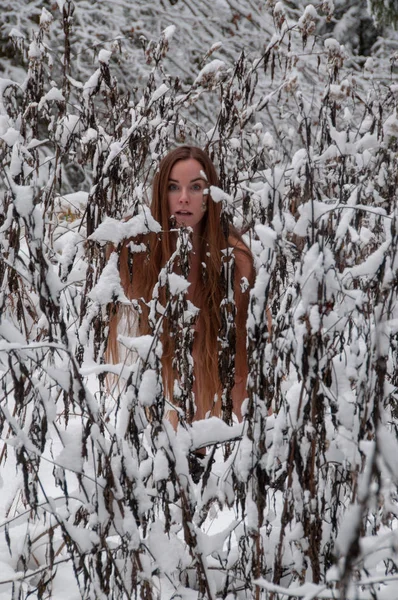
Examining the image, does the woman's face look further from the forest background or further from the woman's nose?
the forest background

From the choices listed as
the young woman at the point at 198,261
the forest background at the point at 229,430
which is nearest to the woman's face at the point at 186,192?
the young woman at the point at 198,261

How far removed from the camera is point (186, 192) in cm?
262

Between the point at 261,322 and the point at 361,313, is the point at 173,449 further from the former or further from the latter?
the point at 361,313

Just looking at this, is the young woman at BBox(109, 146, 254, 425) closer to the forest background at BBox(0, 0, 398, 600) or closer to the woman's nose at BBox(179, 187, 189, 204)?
the woman's nose at BBox(179, 187, 189, 204)

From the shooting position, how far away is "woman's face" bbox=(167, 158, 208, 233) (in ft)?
8.54

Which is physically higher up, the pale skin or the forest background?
the pale skin

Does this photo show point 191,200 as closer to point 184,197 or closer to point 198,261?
point 184,197

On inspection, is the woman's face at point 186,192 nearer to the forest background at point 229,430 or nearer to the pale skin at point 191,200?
the pale skin at point 191,200

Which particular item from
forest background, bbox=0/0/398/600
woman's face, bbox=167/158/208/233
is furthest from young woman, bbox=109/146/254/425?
forest background, bbox=0/0/398/600

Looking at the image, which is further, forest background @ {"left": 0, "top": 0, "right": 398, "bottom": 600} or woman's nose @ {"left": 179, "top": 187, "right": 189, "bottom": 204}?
woman's nose @ {"left": 179, "top": 187, "right": 189, "bottom": 204}

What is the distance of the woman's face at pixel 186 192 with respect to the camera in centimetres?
260

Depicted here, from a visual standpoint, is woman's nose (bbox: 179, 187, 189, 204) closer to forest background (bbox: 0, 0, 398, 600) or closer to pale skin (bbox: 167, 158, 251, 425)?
pale skin (bbox: 167, 158, 251, 425)

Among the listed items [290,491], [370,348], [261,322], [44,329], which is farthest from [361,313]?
[44,329]

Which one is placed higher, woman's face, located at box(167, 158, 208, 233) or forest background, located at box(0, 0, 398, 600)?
woman's face, located at box(167, 158, 208, 233)
